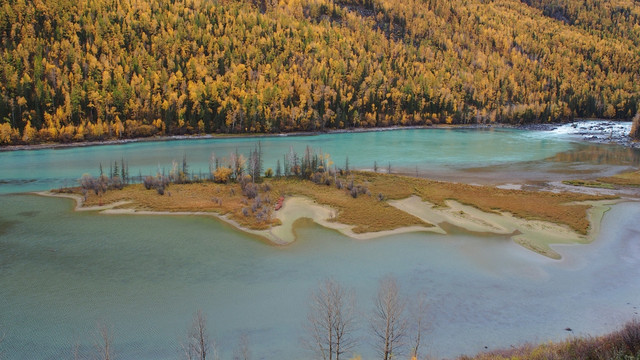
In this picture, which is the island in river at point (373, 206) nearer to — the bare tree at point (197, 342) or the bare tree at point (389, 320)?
the bare tree at point (389, 320)

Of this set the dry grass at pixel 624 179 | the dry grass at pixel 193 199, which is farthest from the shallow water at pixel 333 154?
the dry grass at pixel 193 199

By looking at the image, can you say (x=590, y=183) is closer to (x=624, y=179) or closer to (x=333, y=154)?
(x=624, y=179)

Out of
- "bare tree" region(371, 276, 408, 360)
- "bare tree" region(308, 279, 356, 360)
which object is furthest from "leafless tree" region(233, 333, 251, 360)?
"bare tree" region(371, 276, 408, 360)

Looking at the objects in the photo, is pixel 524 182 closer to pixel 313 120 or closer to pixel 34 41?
pixel 313 120

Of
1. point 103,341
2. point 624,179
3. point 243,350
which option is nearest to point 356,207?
point 243,350

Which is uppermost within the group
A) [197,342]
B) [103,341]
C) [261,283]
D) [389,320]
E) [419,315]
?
[389,320]

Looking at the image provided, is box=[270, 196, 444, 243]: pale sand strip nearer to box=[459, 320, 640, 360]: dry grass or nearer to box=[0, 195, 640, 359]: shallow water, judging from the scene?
box=[0, 195, 640, 359]: shallow water
